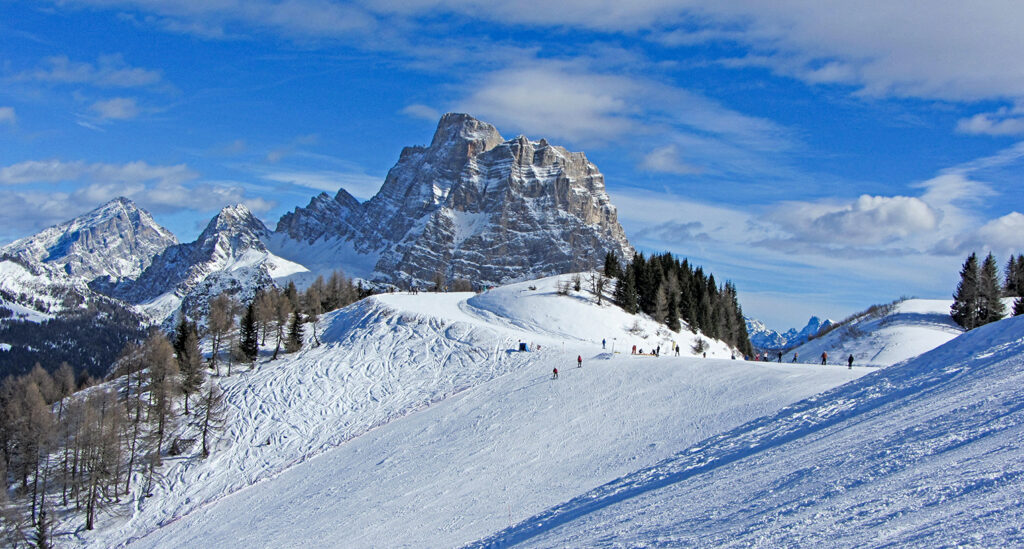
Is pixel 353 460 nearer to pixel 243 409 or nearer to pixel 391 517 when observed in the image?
pixel 391 517

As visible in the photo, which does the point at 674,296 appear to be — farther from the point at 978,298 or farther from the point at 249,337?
the point at 249,337

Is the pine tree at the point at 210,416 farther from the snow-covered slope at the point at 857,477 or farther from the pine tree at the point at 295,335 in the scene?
the snow-covered slope at the point at 857,477

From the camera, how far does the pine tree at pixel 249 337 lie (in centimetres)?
7088

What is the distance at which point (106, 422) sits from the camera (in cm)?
5041

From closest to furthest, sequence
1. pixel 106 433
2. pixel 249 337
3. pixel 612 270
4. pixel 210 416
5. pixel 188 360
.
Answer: pixel 106 433
pixel 210 416
pixel 188 360
pixel 249 337
pixel 612 270

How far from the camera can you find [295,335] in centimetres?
7375

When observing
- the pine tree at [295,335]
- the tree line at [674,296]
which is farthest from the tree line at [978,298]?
the pine tree at [295,335]

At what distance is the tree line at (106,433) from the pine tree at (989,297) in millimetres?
74205

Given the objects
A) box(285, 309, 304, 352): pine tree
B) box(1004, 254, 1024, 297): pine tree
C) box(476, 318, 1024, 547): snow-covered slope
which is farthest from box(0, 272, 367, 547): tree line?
box(1004, 254, 1024, 297): pine tree

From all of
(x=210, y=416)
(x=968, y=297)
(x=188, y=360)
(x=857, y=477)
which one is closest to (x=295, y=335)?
(x=188, y=360)

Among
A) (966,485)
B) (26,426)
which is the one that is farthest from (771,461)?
(26,426)

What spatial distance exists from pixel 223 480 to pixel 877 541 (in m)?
47.9

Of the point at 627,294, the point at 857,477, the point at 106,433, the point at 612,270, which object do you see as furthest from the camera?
the point at 612,270

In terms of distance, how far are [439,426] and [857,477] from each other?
33298 millimetres
